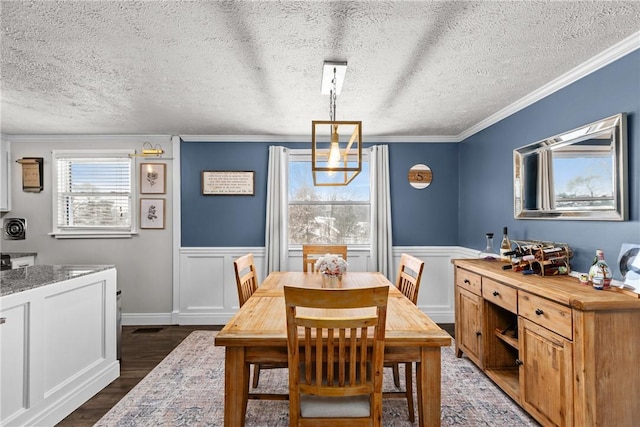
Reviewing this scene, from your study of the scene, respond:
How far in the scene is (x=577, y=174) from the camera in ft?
7.64

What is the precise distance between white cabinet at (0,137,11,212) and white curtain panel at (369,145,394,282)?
14.7 feet

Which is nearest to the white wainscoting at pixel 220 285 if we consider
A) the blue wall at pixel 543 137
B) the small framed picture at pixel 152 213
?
the small framed picture at pixel 152 213

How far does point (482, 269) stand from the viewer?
2.71 meters

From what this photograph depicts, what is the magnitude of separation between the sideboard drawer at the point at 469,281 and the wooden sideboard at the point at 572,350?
0.75 feet

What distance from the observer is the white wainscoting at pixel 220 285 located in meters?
4.24

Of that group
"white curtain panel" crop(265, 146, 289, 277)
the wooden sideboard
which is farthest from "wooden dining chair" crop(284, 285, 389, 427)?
"white curtain panel" crop(265, 146, 289, 277)

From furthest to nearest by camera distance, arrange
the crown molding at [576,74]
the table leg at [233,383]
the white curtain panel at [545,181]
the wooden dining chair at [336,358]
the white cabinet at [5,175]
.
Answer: the white cabinet at [5,175] → the white curtain panel at [545,181] → the crown molding at [576,74] → the table leg at [233,383] → the wooden dining chair at [336,358]

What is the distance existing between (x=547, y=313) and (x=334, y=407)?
52.7 inches

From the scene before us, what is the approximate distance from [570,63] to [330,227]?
2884 mm

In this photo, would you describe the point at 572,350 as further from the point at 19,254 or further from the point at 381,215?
the point at 19,254

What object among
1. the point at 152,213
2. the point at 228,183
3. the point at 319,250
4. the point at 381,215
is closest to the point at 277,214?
the point at 228,183

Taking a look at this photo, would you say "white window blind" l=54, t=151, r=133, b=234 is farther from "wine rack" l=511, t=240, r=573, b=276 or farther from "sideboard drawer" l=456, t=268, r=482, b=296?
"wine rack" l=511, t=240, r=573, b=276

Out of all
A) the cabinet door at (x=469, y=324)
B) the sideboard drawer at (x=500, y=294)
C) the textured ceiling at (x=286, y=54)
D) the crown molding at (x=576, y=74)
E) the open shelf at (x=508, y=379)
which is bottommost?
the open shelf at (x=508, y=379)

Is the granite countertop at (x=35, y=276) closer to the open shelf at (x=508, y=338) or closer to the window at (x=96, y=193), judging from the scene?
the window at (x=96, y=193)
